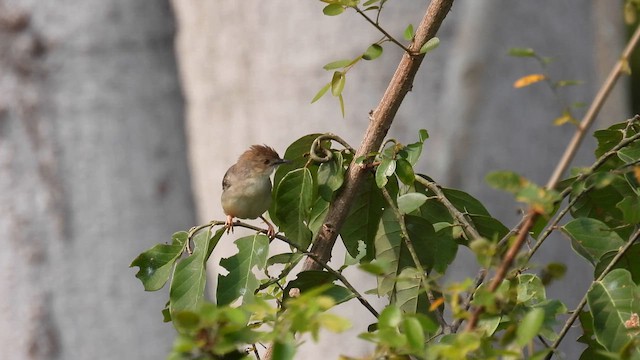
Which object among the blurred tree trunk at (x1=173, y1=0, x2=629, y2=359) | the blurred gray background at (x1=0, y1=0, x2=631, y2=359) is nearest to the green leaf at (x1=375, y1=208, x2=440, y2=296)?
the blurred tree trunk at (x1=173, y1=0, x2=629, y2=359)

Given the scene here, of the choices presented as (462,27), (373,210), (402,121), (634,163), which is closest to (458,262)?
(402,121)

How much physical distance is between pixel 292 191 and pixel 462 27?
2.00 metres

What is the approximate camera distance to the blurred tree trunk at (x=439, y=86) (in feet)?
10.4

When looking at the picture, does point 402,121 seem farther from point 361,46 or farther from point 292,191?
point 292,191

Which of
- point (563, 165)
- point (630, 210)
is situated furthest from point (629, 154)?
point (563, 165)

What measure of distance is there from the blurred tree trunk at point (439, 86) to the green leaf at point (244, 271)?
1.81 meters

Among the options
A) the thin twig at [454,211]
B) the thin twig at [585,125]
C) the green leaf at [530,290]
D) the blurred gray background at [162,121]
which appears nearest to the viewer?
the thin twig at [585,125]

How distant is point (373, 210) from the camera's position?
1.35 m

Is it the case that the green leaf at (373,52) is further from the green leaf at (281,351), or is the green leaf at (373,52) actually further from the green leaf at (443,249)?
the green leaf at (281,351)

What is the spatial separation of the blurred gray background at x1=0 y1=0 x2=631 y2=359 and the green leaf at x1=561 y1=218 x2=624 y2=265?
211 centimetres

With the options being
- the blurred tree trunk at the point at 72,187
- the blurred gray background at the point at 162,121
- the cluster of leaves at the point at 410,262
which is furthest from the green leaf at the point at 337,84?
the blurred tree trunk at the point at 72,187

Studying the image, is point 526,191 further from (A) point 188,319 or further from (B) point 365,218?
(B) point 365,218

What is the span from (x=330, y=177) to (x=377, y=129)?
4.0 inches

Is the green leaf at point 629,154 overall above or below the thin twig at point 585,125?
below
